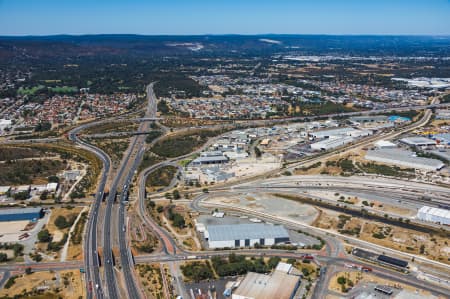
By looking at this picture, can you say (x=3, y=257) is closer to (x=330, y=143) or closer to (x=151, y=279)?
(x=151, y=279)

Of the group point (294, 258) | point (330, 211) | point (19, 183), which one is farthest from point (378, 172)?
point (19, 183)

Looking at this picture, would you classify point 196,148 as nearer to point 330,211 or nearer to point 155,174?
point 155,174

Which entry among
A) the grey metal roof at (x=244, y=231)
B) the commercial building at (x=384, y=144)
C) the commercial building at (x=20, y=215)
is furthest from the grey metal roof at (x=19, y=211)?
the commercial building at (x=384, y=144)

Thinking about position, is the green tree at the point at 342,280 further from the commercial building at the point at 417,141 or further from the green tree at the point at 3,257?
the commercial building at the point at 417,141

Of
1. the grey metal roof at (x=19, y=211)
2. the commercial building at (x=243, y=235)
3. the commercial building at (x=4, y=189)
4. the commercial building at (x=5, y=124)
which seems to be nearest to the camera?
→ the commercial building at (x=243, y=235)

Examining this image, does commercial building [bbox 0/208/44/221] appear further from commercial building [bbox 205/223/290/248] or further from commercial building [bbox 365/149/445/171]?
commercial building [bbox 365/149/445/171]

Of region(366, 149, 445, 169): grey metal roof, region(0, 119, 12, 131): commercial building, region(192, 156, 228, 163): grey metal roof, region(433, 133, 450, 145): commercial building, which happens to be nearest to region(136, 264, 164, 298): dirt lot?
region(192, 156, 228, 163): grey metal roof
